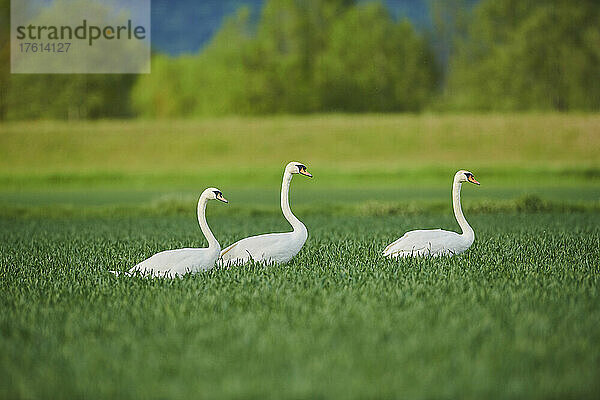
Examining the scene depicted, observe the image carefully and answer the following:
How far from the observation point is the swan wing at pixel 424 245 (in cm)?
1012

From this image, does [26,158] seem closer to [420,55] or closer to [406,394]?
[420,55]

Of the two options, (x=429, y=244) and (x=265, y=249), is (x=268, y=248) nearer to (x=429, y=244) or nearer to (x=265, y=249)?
(x=265, y=249)

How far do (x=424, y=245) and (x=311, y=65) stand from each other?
5251 cm

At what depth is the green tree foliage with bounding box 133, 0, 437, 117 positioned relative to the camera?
191 feet

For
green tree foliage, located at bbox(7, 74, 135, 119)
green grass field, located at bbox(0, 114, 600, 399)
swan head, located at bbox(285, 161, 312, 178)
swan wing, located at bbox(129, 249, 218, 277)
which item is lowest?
green grass field, located at bbox(0, 114, 600, 399)

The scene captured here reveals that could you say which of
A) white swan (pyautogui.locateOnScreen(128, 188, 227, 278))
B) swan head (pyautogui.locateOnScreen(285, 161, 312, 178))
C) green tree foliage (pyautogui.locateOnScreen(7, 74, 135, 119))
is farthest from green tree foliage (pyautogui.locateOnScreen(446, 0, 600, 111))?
white swan (pyautogui.locateOnScreen(128, 188, 227, 278))

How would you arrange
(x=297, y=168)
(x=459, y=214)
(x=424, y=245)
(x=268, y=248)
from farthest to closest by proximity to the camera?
(x=459, y=214) → (x=297, y=168) → (x=424, y=245) → (x=268, y=248)

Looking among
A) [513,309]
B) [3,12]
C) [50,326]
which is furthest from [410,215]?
[3,12]

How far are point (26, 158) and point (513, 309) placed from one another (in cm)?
4944

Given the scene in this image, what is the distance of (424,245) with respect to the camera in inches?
400

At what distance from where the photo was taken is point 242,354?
567cm

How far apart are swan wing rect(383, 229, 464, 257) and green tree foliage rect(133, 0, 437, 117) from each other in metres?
48.5

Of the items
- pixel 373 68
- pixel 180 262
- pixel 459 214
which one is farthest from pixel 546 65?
pixel 180 262

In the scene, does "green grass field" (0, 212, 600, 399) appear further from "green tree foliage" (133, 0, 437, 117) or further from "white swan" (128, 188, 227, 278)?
"green tree foliage" (133, 0, 437, 117)
